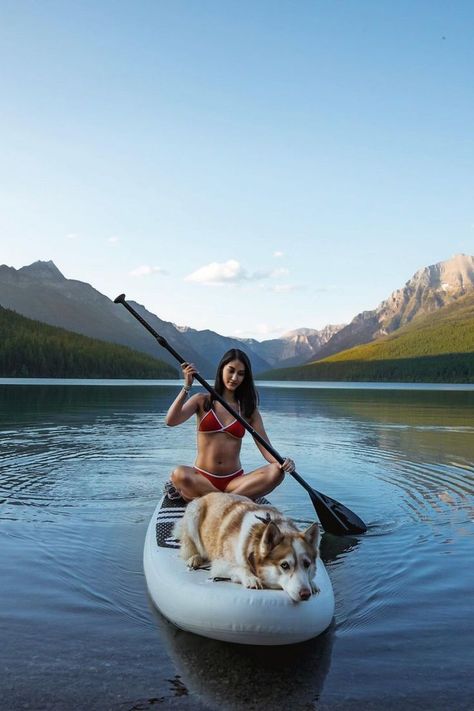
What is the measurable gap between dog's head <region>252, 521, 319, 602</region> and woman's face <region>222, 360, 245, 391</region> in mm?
3706

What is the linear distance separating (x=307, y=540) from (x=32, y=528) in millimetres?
6893

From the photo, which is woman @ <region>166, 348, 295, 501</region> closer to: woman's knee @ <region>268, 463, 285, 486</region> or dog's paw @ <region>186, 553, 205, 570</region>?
woman's knee @ <region>268, 463, 285, 486</region>

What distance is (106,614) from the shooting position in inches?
289

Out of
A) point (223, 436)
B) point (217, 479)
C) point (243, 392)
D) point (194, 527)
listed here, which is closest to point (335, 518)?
point (217, 479)

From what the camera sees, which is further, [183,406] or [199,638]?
[183,406]

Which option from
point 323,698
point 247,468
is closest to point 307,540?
point 323,698

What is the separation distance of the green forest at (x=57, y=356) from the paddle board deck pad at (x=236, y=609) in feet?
426

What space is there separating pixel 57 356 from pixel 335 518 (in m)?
134

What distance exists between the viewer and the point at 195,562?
23.3 feet

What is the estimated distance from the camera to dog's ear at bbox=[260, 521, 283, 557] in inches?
225

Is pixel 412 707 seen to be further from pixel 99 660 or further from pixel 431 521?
pixel 431 521

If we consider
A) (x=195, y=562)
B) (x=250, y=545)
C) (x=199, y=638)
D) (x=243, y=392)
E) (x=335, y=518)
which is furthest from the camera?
(x=335, y=518)

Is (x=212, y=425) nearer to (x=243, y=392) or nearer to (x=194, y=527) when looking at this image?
(x=243, y=392)

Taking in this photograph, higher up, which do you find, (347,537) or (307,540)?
(307,540)
